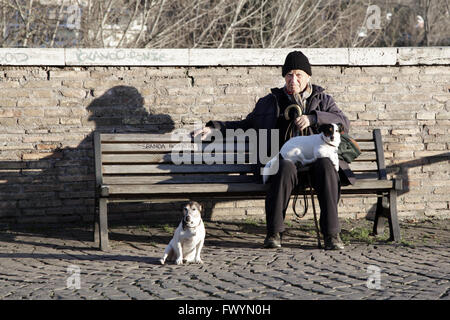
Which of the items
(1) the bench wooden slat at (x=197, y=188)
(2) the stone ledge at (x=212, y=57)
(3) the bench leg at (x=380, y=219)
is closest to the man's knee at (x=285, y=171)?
(1) the bench wooden slat at (x=197, y=188)

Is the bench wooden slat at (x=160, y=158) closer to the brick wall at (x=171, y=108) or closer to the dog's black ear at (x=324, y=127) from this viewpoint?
the brick wall at (x=171, y=108)

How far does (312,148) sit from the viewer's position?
18.7ft

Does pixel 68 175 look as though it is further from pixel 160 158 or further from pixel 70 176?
pixel 160 158

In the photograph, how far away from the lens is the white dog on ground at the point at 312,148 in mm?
5629

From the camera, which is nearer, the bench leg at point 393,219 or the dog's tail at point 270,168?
the dog's tail at point 270,168

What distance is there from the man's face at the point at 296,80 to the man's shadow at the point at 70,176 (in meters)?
1.41

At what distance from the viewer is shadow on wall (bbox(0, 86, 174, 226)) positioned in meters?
6.76

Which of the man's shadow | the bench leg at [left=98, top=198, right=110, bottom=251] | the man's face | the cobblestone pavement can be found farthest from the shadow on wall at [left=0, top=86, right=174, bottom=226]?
the man's face

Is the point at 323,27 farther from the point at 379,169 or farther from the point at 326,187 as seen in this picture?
the point at 326,187

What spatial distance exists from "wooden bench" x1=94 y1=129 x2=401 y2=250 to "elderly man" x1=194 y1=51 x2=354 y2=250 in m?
0.19

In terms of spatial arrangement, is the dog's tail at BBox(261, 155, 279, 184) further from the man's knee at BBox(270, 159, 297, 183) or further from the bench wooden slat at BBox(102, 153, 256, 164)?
the bench wooden slat at BBox(102, 153, 256, 164)

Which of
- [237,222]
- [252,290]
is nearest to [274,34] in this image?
[237,222]

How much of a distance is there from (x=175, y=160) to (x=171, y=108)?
816 mm

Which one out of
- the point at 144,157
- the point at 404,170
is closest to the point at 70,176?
the point at 144,157
